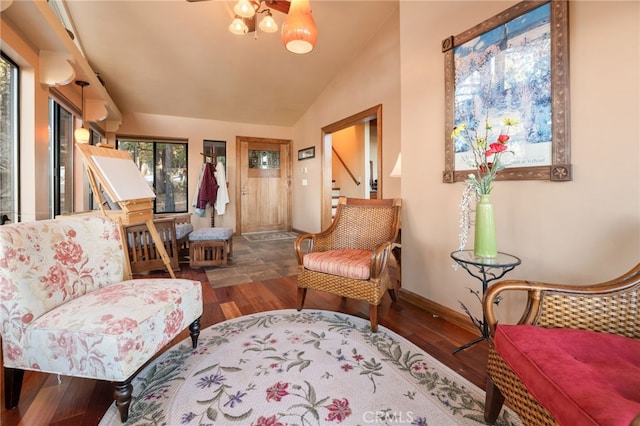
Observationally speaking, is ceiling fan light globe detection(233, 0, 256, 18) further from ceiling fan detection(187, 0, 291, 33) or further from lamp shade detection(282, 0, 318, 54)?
lamp shade detection(282, 0, 318, 54)

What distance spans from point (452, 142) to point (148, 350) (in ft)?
7.40

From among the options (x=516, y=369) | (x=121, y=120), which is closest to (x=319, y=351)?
(x=516, y=369)

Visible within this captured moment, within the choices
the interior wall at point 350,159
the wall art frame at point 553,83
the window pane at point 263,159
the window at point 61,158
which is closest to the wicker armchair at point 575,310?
the wall art frame at point 553,83

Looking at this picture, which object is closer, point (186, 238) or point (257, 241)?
point (186, 238)

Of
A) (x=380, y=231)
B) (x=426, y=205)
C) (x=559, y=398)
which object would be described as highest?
(x=426, y=205)

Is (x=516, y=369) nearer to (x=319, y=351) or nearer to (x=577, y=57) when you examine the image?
(x=319, y=351)

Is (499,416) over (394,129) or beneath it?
beneath

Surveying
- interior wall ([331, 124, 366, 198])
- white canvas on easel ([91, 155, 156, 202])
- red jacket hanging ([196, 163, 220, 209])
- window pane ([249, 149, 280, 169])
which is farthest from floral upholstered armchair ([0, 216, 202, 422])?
window pane ([249, 149, 280, 169])

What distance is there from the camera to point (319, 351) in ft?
5.85

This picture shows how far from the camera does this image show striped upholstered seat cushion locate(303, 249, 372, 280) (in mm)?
2088

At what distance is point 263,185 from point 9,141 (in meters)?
4.32

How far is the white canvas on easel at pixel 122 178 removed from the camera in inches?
85.4

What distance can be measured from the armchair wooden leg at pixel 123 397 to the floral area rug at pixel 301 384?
0.05 metres

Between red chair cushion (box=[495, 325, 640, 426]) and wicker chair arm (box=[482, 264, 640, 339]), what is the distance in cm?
7
